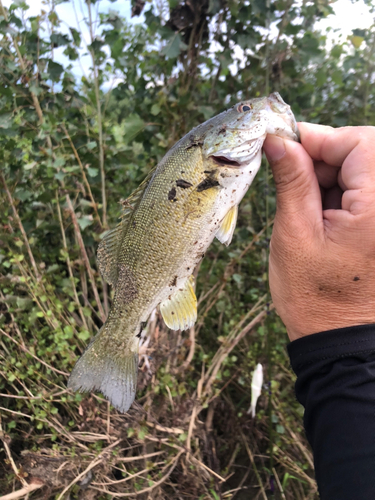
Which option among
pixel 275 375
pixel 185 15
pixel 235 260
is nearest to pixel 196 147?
pixel 235 260

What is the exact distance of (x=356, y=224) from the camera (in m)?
1.07

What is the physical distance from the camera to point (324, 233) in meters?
1.15

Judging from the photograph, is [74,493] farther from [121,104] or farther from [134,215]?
[121,104]

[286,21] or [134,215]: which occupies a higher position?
[286,21]

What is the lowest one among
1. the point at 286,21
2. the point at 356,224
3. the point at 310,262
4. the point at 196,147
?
the point at 310,262

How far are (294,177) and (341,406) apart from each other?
776 millimetres

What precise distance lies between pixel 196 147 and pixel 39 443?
7.22 ft

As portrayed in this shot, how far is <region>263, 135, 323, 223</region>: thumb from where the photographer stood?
45.6 inches

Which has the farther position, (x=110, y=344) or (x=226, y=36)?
(x=226, y=36)

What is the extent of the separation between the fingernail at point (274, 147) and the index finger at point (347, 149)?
167mm

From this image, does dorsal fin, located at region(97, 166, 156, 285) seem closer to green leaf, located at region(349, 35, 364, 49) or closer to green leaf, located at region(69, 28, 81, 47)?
green leaf, located at region(69, 28, 81, 47)

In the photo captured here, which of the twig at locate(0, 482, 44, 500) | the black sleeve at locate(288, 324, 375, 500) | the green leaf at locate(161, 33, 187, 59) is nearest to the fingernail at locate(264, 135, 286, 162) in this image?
the black sleeve at locate(288, 324, 375, 500)

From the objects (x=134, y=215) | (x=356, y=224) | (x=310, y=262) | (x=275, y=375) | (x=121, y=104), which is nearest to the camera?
(x=356, y=224)

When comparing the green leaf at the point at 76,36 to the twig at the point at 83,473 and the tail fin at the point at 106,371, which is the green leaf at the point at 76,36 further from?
the twig at the point at 83,473
